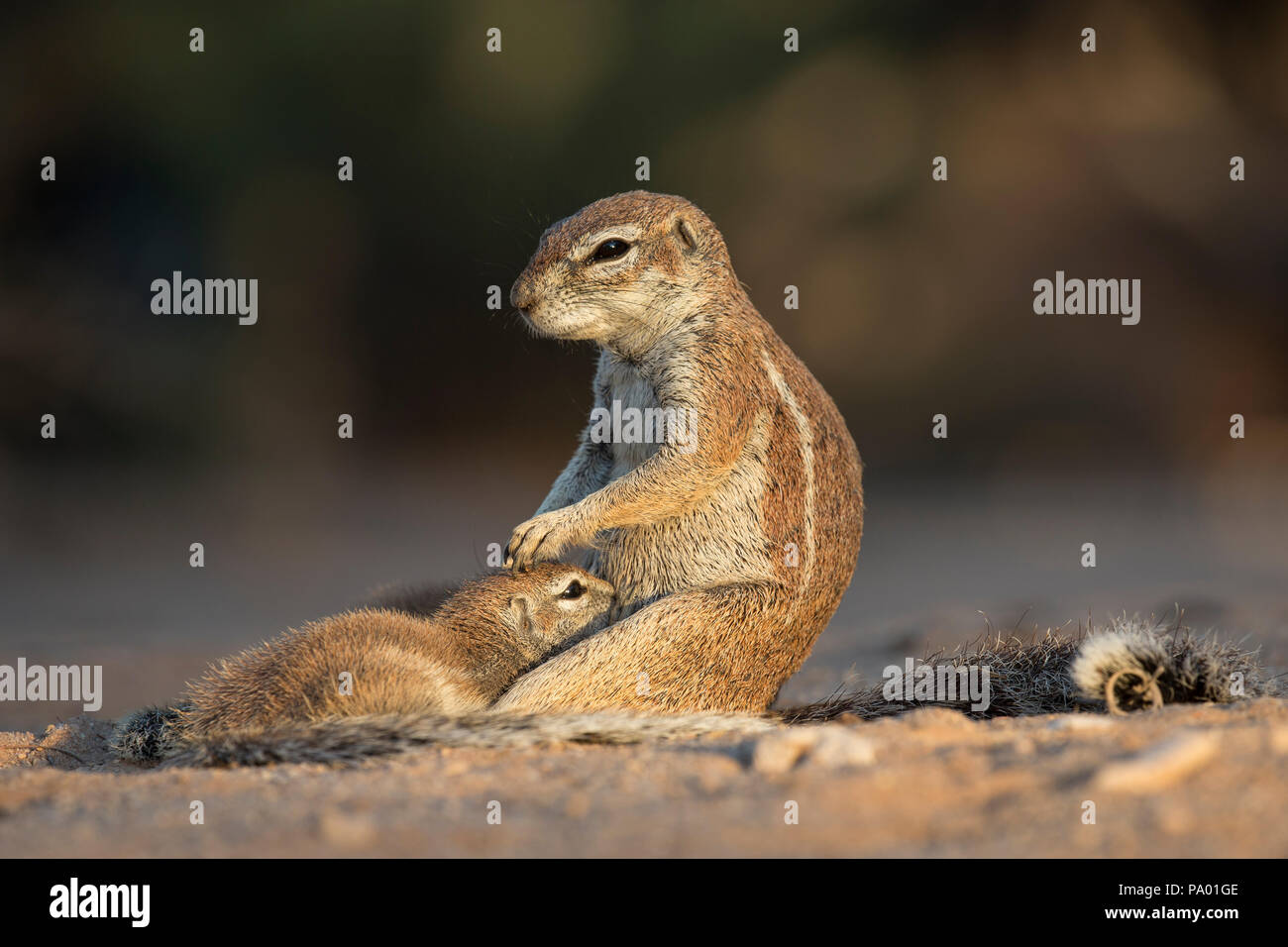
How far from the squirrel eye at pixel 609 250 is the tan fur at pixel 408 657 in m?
1.61

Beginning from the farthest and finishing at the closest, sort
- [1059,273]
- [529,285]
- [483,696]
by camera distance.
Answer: [1059,273], [529,285], [483,696]

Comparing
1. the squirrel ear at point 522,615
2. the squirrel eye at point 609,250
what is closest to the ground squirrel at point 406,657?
the squirrel ear at point 522,615

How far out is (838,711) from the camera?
5910 mm

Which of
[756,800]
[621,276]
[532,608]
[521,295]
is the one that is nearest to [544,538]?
[532,608]

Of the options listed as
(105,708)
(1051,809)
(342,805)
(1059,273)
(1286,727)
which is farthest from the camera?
(1059,273)

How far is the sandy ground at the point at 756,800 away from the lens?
3.06 metres

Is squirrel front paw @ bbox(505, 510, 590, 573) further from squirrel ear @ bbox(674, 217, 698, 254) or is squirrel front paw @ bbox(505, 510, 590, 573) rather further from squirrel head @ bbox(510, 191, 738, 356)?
squirrel ear @ bbox(674, 217, 698, 254)

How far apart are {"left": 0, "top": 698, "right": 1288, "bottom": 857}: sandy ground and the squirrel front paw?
5.10ft

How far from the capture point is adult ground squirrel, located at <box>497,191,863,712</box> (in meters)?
5.39

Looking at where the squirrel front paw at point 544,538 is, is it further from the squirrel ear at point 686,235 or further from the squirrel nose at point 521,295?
the squirrel ear at point 686,235

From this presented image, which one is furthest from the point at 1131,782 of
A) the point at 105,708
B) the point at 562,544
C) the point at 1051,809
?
the point at 105,708
